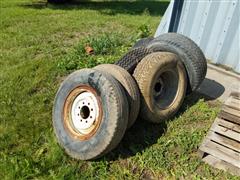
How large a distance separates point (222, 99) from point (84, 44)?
113 inches

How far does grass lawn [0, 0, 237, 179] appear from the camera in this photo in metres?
3.59

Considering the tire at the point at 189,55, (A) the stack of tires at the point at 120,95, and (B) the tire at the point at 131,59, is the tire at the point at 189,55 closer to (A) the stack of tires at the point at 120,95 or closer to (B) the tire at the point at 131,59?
(A) the stack of tires at the point at 120,95

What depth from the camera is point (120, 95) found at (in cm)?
349

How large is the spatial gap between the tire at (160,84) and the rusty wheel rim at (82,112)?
1.96 feet

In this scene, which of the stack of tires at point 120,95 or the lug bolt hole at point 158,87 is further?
the lug bolt hole at point 158,87

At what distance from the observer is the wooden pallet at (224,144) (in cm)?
364

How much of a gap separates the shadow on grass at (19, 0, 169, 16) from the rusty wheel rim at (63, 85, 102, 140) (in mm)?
6269

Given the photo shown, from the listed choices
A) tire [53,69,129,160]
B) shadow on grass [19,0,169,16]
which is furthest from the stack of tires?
shadow on grass [19,0,169,16]

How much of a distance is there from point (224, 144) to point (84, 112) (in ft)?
5.21

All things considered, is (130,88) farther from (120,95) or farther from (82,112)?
(82,112)

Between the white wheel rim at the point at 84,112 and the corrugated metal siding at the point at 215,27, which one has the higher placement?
the corrugated metal siding at the point at 215,27

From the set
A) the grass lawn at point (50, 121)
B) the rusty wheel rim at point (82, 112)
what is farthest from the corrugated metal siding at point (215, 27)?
the rusty wheel rim at point (82, 112)

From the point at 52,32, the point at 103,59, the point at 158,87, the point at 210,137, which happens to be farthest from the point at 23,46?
the point at 210,137

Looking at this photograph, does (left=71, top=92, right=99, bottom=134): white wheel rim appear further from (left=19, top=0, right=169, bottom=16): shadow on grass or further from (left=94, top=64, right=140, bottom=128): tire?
(left=19, top=0, right=169, bottom=16): shadow on grass
